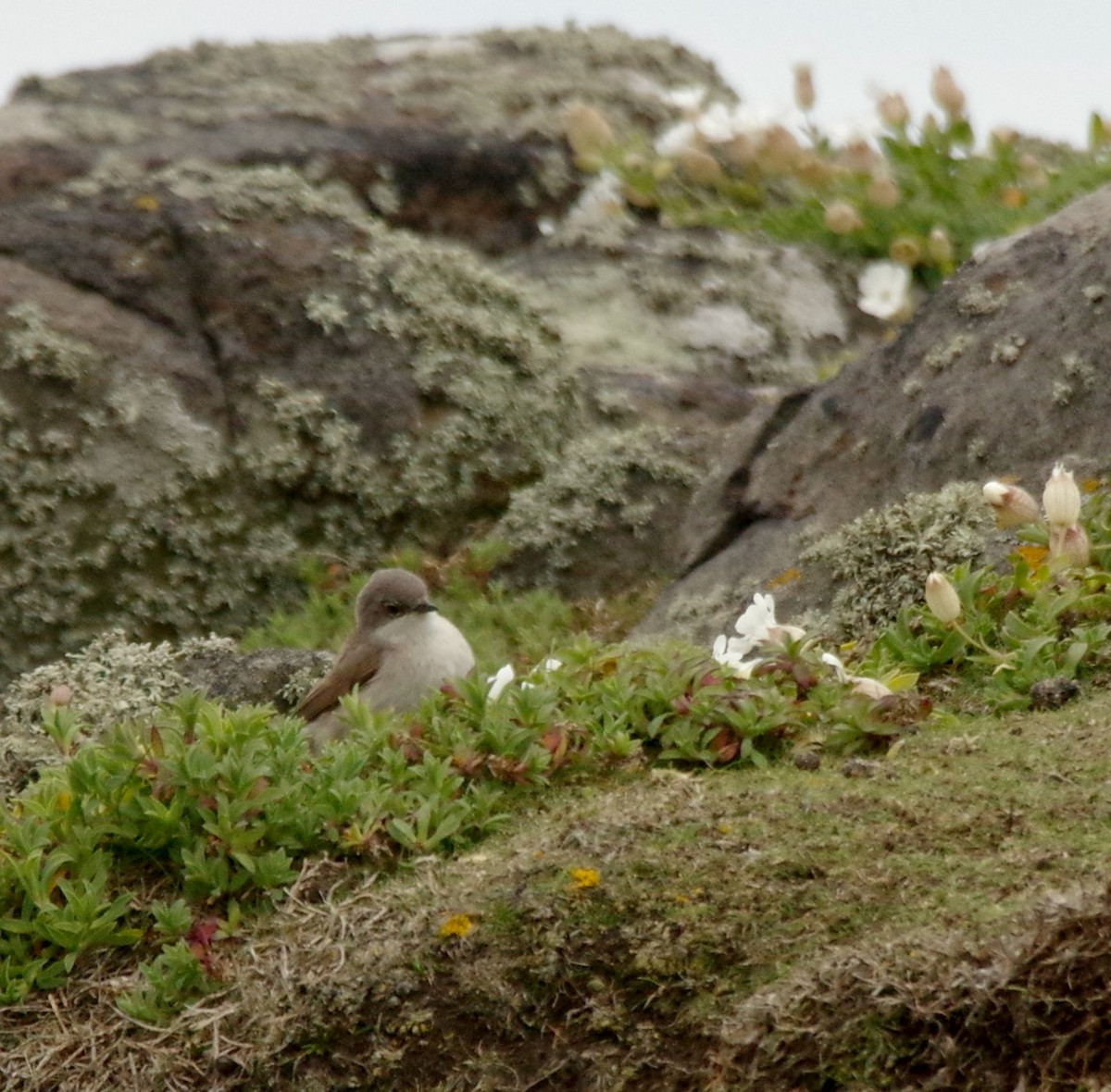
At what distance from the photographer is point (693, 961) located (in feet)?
15.1

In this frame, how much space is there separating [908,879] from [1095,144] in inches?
337

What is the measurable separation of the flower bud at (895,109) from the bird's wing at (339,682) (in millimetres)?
6992

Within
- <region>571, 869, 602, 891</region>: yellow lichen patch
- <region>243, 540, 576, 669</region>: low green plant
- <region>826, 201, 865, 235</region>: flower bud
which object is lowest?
<region>243, 540, 576, 669</region>: low green plant

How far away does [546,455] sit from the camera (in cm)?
1129

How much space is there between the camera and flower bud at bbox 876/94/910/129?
42.0 feet

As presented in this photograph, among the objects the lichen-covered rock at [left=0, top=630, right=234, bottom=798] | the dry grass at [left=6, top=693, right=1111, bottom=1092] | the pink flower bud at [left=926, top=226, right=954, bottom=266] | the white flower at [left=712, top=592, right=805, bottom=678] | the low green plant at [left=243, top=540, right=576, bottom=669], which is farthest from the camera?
the pink flower bud at [left=926, top=226, right=954, bottom=266]

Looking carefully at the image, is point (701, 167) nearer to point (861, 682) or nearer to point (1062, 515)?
point (1062, 515)

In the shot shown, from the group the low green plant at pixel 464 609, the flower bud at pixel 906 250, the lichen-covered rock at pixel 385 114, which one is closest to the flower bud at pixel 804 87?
the flower bud at pixel 906 250

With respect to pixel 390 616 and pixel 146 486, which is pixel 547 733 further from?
pixel 146 486

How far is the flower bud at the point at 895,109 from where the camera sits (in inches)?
504

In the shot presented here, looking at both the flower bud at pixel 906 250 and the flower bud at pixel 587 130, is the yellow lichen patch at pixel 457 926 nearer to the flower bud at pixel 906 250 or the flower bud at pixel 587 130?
the flower bud at pixel 906 250

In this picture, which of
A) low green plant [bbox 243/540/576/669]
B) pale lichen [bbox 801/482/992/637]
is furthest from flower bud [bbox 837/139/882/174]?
pale lichen [bbox 801/482/992/637]

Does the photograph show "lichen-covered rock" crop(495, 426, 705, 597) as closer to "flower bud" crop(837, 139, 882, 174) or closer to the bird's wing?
the bird's wing

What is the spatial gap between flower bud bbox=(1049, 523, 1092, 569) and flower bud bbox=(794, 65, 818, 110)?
290 inches
